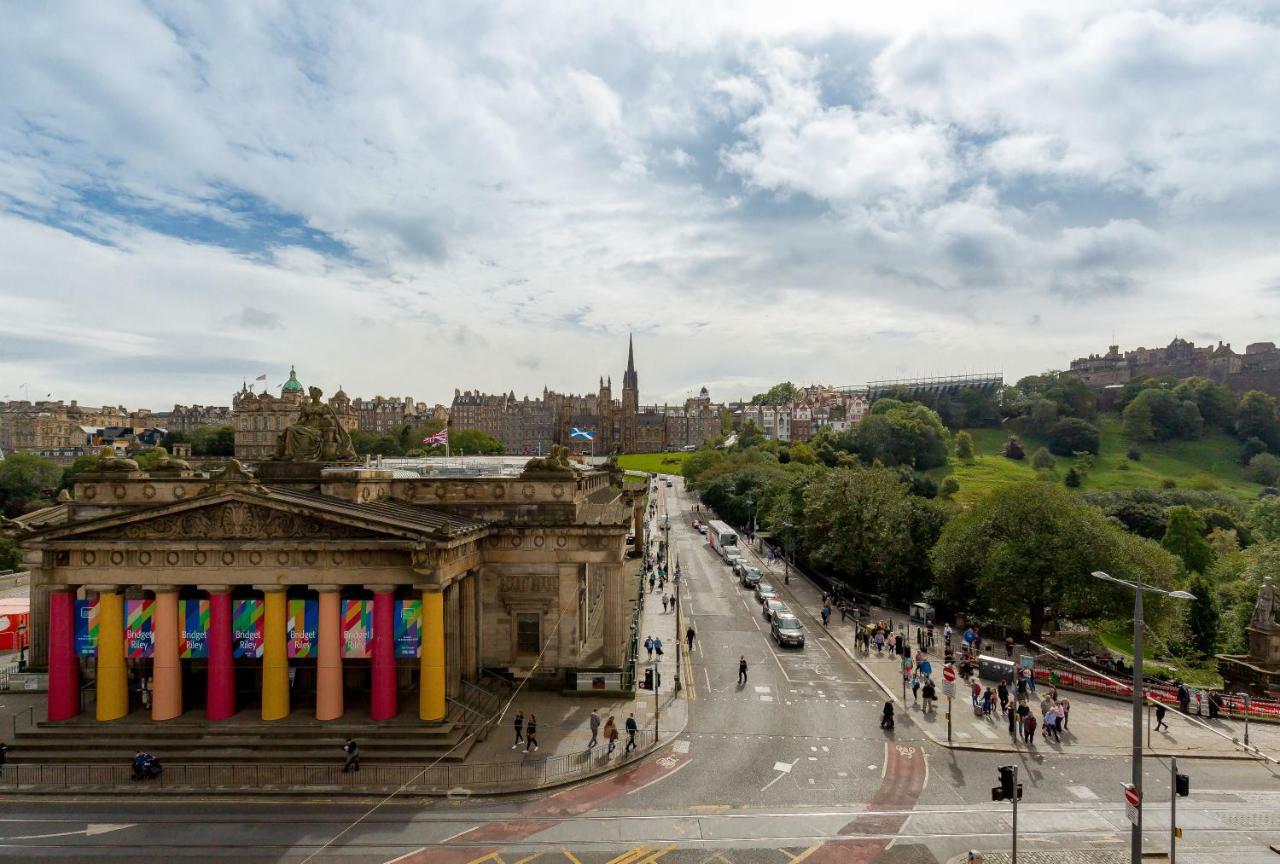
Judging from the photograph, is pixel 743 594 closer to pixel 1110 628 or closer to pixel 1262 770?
pixel 1110 628

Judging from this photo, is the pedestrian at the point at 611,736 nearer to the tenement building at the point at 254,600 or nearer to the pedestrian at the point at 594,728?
the pedestrian at the point at 594,728

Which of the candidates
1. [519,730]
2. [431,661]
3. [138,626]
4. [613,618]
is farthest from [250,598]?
[613,618]

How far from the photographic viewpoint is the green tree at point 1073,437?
497 feet

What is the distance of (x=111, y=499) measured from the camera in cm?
2962

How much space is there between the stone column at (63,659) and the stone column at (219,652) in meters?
4.84

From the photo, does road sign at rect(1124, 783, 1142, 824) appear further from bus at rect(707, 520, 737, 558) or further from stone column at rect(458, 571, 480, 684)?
bus at rect(707, 520, 737, 558)

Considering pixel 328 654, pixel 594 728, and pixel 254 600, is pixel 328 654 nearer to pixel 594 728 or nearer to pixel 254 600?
pixel 254 600

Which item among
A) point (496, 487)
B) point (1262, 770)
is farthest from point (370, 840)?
point (1262, 770)

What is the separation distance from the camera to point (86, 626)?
83.7 ft

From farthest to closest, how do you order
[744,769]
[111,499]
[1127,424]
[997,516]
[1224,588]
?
[1127,424], [1224,588], [997,516], [111,499], [744,769]

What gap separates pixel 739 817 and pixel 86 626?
22610 millimetres

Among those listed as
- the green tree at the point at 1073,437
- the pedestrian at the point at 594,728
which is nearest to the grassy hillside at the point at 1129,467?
the green tree at the point at 1073,437

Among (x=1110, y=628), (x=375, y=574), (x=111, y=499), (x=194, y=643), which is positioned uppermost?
(x=111, y=499)

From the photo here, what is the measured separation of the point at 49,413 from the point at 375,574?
712ft
